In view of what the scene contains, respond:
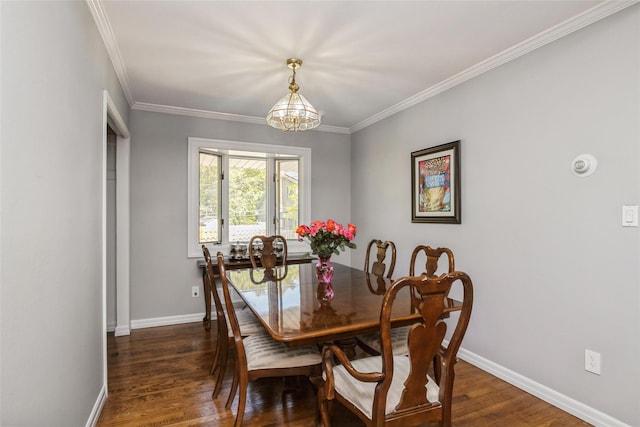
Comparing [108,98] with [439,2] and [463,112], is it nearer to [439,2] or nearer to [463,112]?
[439,2]

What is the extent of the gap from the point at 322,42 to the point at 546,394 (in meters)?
2.85

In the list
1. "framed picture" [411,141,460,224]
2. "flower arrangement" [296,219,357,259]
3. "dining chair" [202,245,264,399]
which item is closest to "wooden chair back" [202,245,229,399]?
"dining chair" [202,245,264,399]

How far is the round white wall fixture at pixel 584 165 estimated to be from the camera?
2053 mm

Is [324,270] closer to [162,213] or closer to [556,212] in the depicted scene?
[556,212]

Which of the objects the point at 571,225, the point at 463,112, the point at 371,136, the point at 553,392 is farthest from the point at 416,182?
the point at 553,392

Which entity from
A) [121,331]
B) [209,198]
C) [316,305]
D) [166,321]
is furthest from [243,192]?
[316,305]

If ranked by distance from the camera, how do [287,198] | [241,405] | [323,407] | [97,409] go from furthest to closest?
[287,198], [97,409], [241,405], [323,407]

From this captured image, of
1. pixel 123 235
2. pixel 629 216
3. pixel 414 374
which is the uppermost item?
pixel 629 216

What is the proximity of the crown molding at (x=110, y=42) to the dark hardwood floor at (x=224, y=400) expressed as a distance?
2.39m

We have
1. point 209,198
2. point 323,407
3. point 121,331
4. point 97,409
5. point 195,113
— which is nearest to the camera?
point 323,407

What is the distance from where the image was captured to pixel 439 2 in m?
1.96

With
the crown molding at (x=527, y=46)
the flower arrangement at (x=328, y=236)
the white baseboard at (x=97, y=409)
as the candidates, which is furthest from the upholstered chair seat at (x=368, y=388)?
the crown molding at (x=527, y=46)

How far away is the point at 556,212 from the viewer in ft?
7.39

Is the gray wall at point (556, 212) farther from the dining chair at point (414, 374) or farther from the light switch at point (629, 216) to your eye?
the dining chair at point (414, 374)
